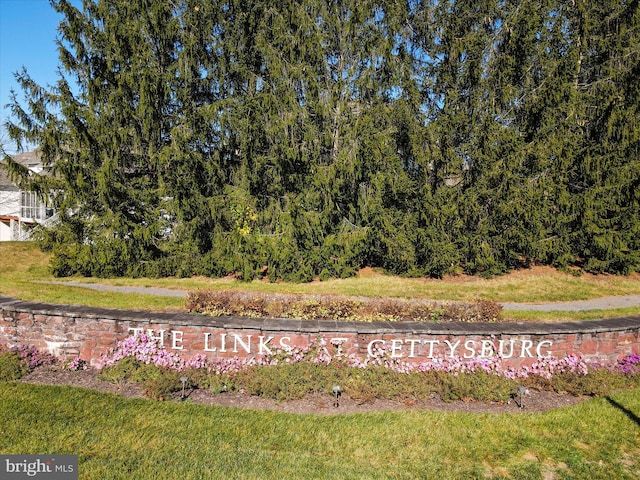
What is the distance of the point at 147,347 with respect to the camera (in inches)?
249

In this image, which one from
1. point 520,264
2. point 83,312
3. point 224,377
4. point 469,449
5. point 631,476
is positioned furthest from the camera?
point 520,264

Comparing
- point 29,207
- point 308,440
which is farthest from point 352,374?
point 29,207

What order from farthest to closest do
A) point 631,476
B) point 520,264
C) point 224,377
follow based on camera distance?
point 520,264 < point 224,377 < point 631,476

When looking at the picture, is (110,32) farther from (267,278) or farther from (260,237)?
(267,278)

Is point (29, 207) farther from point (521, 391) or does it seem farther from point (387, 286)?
point (521, 391)

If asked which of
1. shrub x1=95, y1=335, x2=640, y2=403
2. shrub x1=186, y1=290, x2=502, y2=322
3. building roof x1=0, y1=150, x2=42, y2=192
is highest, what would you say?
building roof x1=0, y1=150, x2=42, y2=192

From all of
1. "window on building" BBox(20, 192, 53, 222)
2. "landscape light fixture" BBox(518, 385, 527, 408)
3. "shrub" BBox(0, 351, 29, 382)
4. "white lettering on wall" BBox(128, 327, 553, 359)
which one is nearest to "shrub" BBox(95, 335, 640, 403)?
"white lettering on wall" BBox(128, 327, 553, 359)

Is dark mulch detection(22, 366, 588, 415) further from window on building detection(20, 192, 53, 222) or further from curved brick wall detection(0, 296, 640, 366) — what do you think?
window on building detection(20, 192, 53, 222)

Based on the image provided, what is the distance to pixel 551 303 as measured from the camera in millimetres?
11984

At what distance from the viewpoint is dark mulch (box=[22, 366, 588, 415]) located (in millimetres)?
5539

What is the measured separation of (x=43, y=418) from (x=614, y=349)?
818 cm

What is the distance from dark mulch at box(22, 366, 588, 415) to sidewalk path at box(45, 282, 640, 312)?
5.13 meters

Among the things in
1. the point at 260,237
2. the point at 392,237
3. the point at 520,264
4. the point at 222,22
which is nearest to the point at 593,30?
the point at 520,264

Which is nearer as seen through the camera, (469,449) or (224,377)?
(469,449)
